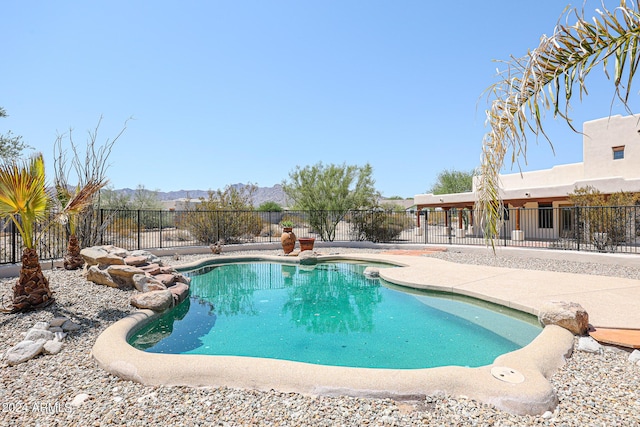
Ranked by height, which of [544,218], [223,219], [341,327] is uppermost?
[223,219]

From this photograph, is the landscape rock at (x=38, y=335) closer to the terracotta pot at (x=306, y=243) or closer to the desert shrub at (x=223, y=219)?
the terracotta pot at (x=306, y=243)

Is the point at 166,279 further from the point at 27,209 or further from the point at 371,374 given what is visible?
the point at 371,374

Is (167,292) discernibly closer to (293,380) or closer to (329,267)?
(293,380)

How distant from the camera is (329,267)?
486 inches

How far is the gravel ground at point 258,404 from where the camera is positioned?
2.77 metres

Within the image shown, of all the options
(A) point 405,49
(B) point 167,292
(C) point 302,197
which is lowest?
(B) point 167,292

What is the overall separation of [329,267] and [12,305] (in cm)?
872

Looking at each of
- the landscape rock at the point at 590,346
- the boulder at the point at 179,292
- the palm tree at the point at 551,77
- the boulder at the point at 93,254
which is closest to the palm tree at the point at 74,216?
the boulder at the point at 93,254

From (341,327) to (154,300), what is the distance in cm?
349

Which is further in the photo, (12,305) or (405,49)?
(405,49)

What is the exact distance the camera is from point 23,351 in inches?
162

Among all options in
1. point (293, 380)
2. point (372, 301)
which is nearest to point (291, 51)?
point (372, 301)

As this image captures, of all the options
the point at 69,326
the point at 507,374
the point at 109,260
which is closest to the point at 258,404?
the point at 507,374

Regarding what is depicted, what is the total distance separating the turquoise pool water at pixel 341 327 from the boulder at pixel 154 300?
0.67 ft
